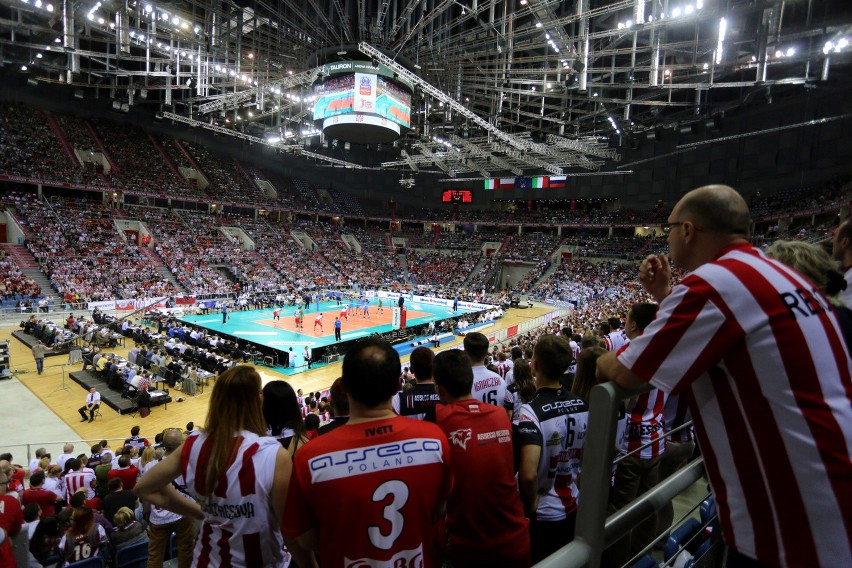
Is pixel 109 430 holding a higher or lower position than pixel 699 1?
lower

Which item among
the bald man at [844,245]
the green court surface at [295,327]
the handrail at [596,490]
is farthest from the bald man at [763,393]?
the green court surface at [295,327]

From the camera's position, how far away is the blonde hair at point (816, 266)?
226cm

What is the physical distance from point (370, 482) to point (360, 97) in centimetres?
2160

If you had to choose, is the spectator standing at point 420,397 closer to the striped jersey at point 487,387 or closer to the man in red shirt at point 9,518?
the striped jersey at point 487,387

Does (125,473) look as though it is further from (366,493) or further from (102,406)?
(102,406)

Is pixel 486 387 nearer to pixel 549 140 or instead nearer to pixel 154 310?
pixel 154 310

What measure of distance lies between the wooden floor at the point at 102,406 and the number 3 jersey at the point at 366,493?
9389 mm

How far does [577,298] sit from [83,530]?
39807 millimetres

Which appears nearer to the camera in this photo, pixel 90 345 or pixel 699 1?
pixel 699 1

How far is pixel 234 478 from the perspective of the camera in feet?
8.14

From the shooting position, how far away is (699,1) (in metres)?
15.1

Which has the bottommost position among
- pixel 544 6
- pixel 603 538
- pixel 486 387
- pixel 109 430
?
pixel 109 430

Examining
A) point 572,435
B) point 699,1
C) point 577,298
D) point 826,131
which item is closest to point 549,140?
point 577,298

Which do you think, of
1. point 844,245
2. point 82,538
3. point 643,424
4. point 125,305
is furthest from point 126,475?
point 125,305
